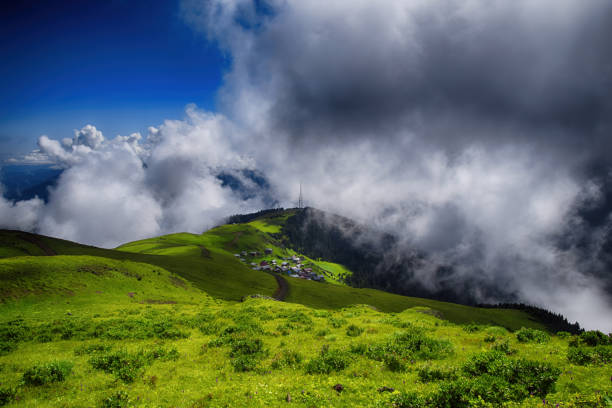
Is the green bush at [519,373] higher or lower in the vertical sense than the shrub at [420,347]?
higher

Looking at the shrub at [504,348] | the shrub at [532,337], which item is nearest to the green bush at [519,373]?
the shrub at [504,348]

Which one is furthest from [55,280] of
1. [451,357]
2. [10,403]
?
[451,357]

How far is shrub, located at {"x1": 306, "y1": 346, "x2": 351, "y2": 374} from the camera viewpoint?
1181cm

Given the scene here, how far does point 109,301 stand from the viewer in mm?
46875

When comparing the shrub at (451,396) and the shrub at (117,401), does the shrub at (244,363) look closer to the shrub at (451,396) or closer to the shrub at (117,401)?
the shrub at (117,401)

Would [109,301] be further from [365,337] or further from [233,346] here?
[365,337]

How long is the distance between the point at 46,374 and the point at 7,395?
1.30 meters

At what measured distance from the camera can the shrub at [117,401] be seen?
9844 mm

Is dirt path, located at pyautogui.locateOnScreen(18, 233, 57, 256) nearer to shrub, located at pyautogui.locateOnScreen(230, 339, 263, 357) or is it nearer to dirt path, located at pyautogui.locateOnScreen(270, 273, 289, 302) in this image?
dirt path, located at pyautogui.locateOnScreen(270, 273, 289, 302)

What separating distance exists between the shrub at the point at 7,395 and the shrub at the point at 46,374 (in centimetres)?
74

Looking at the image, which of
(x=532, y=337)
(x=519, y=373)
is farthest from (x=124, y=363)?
(x=532, y=337)

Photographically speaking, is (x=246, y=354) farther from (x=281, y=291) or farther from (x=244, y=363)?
(x=281, y=291)

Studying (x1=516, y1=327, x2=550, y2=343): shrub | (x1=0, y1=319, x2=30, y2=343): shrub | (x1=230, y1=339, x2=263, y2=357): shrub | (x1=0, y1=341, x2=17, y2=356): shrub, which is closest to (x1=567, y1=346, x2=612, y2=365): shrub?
(x1=516, y1=327, x2=550, y2=343): shrub

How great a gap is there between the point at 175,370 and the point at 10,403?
5770 mm
